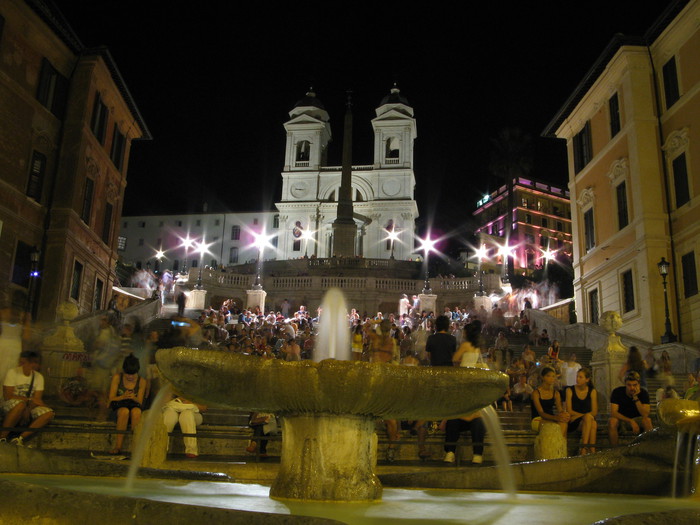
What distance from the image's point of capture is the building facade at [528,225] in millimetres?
81625

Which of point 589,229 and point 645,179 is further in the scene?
point 589,229

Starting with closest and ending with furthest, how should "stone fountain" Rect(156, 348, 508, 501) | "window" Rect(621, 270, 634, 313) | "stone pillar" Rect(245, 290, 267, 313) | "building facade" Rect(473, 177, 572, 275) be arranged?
"stone fountain" Rect(156, 348, 508, 501), "window" Rect(621, 270, 634, 313), "stone pillar" Rect(245, 290, 267, 313), "building facade" Rect(473, 177, 572, 275)

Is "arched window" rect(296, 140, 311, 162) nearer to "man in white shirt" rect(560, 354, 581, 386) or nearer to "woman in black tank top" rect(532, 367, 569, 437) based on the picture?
"man in white shirt" rect(560, 354, 581, 386)

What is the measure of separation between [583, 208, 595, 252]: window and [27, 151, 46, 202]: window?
22.4m

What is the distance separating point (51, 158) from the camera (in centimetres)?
2433

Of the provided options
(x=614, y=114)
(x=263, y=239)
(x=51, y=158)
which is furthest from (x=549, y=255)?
(x=51, y=158)

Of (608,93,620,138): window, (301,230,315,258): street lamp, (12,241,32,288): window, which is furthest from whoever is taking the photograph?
(301,230,315,258): street lamp

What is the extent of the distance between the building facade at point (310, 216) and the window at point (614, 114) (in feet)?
142

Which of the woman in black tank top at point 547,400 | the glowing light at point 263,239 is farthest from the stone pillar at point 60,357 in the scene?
the glowing light at point 263,239

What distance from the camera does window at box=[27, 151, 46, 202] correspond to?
2306cm

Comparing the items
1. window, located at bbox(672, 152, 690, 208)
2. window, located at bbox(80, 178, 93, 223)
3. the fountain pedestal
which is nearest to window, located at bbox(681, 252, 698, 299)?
window, located at bbox(672, 152, 690, 208)

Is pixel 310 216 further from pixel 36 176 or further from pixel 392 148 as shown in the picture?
pixel 36 176

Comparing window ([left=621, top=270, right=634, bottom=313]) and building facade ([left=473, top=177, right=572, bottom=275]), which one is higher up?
building facade ([left=473, top=177, right=572, bottom=275])

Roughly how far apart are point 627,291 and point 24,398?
2055 cm
